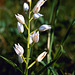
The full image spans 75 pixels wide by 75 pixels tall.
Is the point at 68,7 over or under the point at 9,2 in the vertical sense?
under

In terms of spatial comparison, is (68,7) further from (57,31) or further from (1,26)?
(1,26)

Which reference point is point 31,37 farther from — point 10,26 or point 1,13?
point 1,13

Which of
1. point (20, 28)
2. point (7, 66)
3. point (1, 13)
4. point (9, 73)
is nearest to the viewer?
point (20, 28)

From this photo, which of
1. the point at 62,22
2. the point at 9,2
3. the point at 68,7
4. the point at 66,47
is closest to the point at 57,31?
the point at 62,22

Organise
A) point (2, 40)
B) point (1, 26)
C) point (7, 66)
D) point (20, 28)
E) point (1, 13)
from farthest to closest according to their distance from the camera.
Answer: point (1, 13), point (1, 26), point (2, 40), point (7, 66), point (20, 28)

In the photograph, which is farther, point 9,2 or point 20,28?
point 9,2

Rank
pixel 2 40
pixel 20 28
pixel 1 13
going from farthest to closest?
pixel 1 13
pixel 2 40
pixel 20 28

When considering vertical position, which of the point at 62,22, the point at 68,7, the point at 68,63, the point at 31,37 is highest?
the point at 31,37

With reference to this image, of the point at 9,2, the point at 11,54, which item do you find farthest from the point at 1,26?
the point at 9,2

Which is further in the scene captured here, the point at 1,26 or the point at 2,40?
the point at 1,26
